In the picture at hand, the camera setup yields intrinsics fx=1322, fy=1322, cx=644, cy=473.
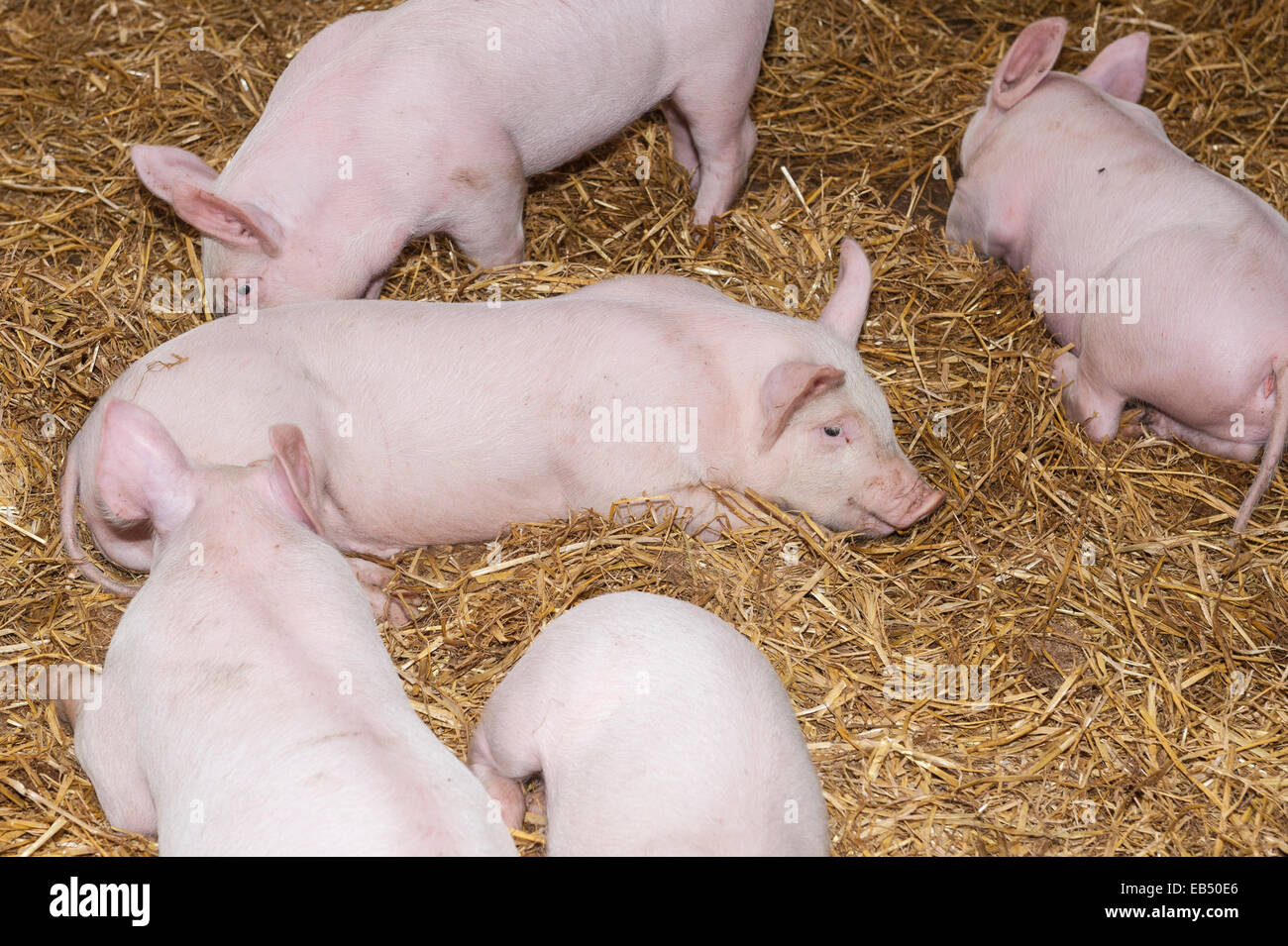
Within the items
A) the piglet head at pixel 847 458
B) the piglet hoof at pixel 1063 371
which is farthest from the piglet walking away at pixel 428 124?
the piglet hoof at pixel 1063 371

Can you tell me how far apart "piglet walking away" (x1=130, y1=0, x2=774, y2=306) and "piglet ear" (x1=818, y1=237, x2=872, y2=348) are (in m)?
0.89

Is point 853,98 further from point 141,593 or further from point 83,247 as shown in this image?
point 141,593

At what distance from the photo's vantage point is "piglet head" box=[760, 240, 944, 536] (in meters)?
3.56

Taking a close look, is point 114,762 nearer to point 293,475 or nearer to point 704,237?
point 293,475

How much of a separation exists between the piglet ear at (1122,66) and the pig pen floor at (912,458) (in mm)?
462

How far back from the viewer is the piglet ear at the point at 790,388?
3344mm

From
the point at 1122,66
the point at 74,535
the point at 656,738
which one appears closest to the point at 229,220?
the point at 74,535

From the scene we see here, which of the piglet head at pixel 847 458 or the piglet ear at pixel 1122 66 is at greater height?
the piglet ear at pixel 1122 66

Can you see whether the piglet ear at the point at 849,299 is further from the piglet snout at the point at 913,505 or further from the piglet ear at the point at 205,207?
the piglet ear at the point at 205,207

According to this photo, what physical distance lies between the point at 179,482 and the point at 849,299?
1.91 meters

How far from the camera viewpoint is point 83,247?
4.37 meters

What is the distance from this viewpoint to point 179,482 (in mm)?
2934

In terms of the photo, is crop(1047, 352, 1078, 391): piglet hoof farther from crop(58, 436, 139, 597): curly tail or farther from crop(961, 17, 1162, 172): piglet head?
crop(58, 436, 139, 597): curly tail
